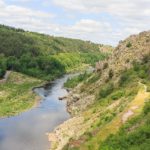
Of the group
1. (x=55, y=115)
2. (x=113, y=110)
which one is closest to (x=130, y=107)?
(x=113, y=110)

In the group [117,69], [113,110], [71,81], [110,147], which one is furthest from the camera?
[71,81]

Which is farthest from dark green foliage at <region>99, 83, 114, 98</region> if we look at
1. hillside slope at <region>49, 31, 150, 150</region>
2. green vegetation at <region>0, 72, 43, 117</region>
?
green vegetation at <region>0, 72, 43, 117</region>

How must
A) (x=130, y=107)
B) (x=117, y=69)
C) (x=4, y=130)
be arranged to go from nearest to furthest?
(x=130, y=107)
(x=4, y=130)
(x=117, y=69)

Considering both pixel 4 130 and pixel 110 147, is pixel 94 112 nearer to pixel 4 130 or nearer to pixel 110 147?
pixel 4 130

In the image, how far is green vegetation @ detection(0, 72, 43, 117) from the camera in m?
128

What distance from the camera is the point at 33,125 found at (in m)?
107

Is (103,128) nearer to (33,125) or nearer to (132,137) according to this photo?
(132,137)

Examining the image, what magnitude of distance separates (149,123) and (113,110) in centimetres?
2226

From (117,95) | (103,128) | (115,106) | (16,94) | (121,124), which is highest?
(117,95)

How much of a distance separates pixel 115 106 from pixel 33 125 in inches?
1059

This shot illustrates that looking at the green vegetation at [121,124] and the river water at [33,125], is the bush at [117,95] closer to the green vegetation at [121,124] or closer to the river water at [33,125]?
the green vegetation at [121,124]

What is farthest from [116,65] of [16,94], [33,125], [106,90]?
[16,94]

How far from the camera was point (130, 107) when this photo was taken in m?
75.8

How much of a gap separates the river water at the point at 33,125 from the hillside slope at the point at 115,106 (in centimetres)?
300
